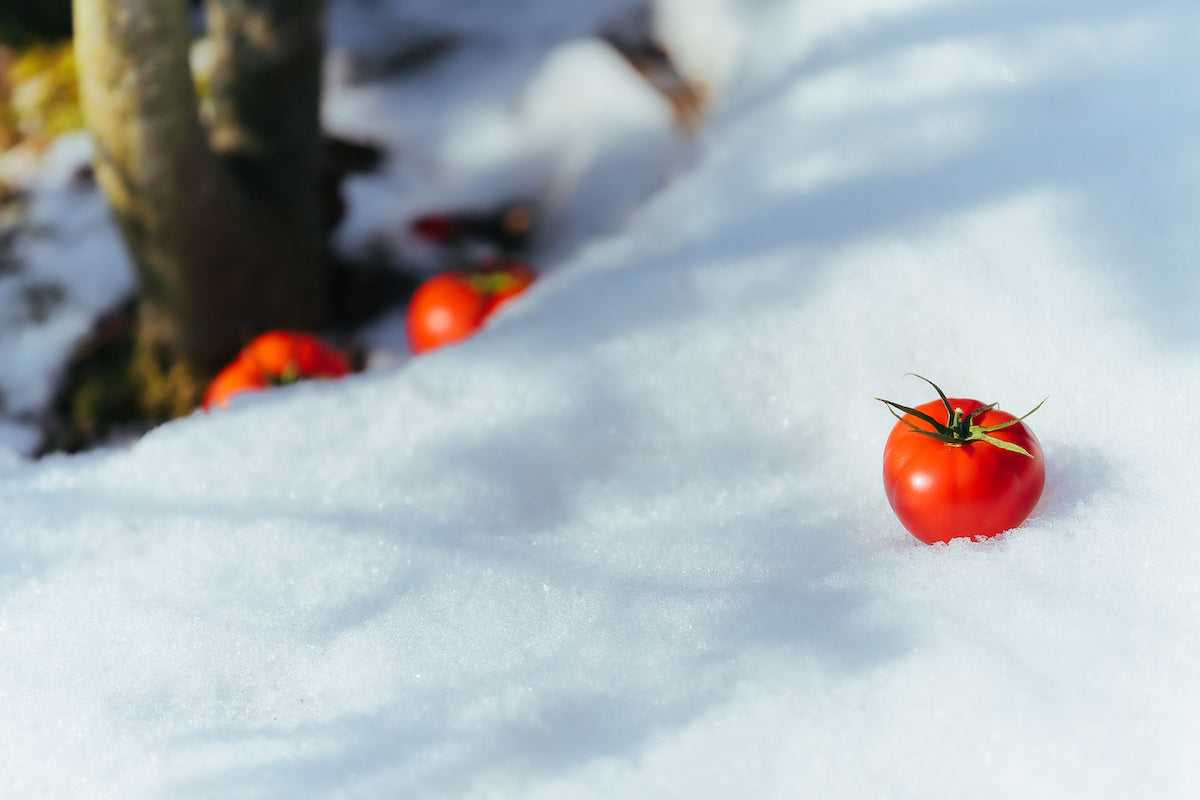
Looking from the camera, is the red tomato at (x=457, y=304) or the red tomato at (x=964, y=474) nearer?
the red tomato at (x=964, y=474)

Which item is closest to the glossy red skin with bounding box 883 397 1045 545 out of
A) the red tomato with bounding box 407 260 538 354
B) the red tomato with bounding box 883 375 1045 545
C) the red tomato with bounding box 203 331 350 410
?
the red tomato with bounding box 883 375 1045 545

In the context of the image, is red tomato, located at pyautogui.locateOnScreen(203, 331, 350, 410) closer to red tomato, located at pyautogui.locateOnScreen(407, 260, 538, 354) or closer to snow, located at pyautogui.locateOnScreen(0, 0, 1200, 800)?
red tomato, located at pyautogui.locateOnScreen(407, 260, 538, 354)

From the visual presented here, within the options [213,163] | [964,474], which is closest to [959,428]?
[964,474]

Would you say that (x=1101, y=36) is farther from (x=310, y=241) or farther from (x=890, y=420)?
Answer: (x=310, y=241)

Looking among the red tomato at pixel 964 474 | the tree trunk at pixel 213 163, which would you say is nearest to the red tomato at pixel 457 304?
the tree trunk at pixel 213 163

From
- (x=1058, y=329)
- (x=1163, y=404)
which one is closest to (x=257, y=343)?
(x=1058, y=329)

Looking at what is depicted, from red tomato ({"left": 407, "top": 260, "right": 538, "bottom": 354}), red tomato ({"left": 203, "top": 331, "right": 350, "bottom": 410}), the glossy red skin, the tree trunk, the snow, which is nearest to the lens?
the snow

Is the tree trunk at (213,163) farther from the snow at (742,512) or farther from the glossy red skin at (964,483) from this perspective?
the glossy red skin at (964,483)
